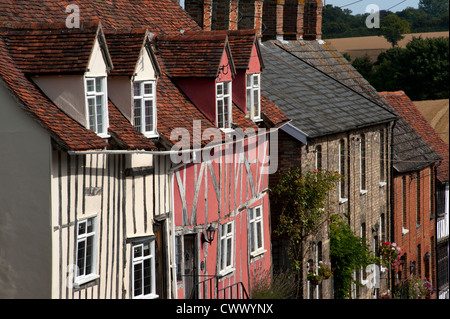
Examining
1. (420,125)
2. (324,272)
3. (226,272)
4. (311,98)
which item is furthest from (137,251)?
(420,125)

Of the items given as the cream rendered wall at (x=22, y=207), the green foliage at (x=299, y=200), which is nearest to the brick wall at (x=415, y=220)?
the green foliage at (x=299, y=200)

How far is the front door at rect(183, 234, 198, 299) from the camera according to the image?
22188 mm

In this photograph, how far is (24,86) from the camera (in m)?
17.2

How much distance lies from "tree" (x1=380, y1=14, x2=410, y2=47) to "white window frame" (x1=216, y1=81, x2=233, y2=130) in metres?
27.7

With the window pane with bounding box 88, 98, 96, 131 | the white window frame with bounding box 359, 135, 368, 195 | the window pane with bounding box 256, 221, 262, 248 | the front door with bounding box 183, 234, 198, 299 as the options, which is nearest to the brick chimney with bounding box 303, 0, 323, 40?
the white window frame with bounding box 359, 135, 368, 195

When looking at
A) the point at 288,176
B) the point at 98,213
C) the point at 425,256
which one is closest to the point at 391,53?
the point at 425,256

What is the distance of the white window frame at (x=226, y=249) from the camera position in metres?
23.6

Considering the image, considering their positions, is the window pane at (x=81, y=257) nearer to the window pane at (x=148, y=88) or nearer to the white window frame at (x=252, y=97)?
the window pane at (x=148, y=88)

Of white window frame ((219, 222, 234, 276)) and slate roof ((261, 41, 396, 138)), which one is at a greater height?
slate roof ((261, 41, 396, 138))

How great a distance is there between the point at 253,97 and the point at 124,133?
24.5 feet

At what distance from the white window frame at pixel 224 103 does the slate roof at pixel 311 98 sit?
4728 mm

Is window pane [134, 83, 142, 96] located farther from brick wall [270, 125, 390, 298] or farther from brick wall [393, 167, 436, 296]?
brick wall [393, 167, 436, 296]

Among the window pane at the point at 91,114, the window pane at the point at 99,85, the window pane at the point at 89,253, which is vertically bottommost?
the window pane at the point at 89,253
